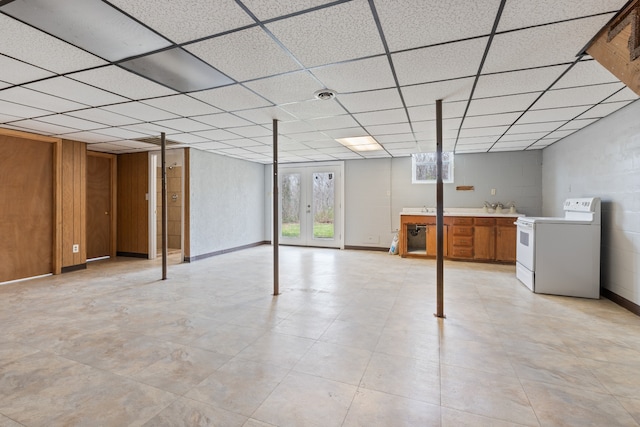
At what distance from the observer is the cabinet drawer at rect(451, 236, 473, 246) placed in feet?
21.0

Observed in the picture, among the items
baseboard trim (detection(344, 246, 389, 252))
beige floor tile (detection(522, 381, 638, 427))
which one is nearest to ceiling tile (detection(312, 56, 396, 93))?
beige floor tile (detection(522, 381, 638, 427))

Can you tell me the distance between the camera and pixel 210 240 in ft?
22.8

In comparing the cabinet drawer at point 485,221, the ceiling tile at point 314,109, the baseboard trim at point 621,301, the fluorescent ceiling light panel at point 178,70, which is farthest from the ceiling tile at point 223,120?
the baseboard trim at point 621,301

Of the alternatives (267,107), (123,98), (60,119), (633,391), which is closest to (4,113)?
(60,119)

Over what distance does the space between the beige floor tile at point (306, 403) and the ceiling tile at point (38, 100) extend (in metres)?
3.86

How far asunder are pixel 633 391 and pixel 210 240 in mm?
6893

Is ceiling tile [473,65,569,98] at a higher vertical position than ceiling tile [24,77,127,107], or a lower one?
higher

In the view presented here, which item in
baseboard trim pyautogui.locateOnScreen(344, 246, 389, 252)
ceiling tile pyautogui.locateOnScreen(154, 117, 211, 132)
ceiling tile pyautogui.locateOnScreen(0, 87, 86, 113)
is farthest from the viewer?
baseboard trim pyautogui.locateOnScreen(344, 246, 389, 252)

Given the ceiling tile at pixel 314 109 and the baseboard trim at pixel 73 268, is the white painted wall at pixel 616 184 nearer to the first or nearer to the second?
the ceiling tile at pixel 314 109

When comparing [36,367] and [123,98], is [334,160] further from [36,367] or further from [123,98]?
[36,367]

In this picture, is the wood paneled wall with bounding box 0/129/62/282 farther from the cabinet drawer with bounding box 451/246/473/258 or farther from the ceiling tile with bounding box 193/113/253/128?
the cabinet drawer with bounding box 451/246/473/258

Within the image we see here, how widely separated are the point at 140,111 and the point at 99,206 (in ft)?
14.1

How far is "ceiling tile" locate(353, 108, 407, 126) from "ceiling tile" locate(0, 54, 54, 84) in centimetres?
331

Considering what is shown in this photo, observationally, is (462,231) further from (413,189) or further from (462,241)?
(413,189)
